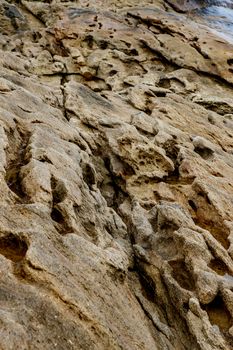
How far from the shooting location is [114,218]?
2153cm

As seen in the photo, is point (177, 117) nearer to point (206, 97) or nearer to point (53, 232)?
point (206, 97)

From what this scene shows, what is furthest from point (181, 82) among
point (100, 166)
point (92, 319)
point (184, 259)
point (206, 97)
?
point (92, 319)

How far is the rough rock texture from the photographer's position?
42.2ft

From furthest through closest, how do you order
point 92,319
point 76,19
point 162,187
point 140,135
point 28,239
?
point 76,19 → point 140,135 → point 162,187 → point 28,239 → point 92,319

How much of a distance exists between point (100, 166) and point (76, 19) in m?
35.6

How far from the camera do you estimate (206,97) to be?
43.2 meters

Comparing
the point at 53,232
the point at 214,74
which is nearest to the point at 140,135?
the point at 53,232

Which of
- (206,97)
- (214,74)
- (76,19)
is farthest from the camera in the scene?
(76,19)

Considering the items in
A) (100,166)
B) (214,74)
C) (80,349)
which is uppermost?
(214,74)

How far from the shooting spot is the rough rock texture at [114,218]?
1287 cm

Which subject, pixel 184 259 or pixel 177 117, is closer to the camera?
pixel 184 259

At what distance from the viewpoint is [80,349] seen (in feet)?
38.7

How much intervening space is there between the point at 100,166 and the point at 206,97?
71.4 ft

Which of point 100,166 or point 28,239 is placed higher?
point 28,239
